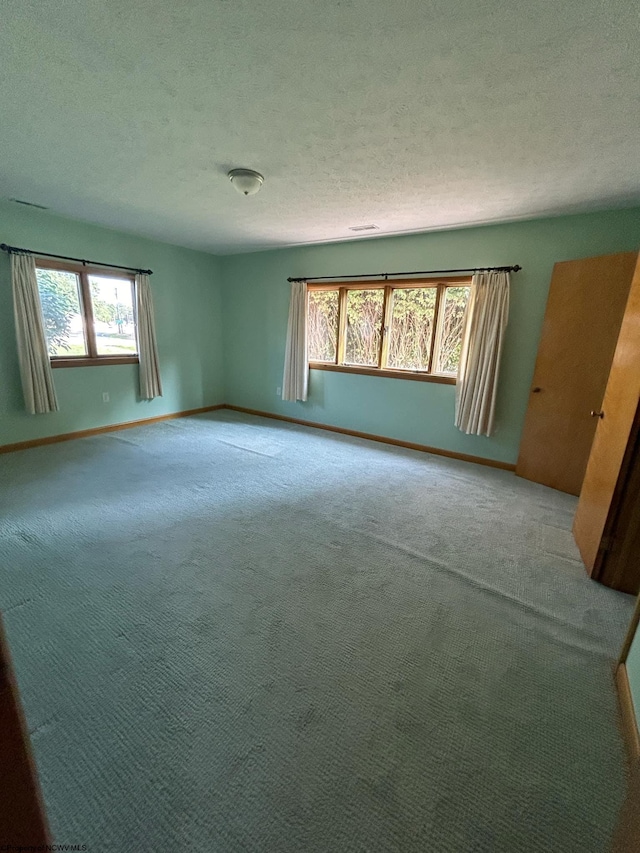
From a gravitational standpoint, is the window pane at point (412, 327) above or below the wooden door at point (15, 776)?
above

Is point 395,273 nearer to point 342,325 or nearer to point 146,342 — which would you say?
point 342,325

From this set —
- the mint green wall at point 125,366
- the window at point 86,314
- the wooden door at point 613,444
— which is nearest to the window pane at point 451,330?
the wooden door at point 613,444

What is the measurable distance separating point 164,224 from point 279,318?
1.75m

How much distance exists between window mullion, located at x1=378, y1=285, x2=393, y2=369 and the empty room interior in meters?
0.07

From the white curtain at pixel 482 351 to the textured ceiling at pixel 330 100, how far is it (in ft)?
2.45

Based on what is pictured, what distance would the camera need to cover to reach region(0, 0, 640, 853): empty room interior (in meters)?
1.06

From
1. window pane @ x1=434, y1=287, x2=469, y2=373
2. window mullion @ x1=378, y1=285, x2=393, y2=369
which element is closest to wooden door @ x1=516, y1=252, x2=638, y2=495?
window pane @ x1=434, y1=287, x2=469, y2=373

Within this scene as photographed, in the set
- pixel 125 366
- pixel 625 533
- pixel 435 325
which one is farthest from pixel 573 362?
pixel 125 366

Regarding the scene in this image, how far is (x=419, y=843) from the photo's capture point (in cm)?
Answer: 93

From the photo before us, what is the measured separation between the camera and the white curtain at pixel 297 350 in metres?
4.53

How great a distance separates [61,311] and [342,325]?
316 cm

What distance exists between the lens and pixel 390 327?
4.10 meters

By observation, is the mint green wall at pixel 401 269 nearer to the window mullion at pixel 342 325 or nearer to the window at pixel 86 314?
the window mullion at pixel 342 325

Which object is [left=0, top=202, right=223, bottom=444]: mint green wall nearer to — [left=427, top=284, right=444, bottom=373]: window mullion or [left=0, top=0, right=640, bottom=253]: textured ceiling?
[left=0, top=0, right=640, bottom=253]: textured ceiling
